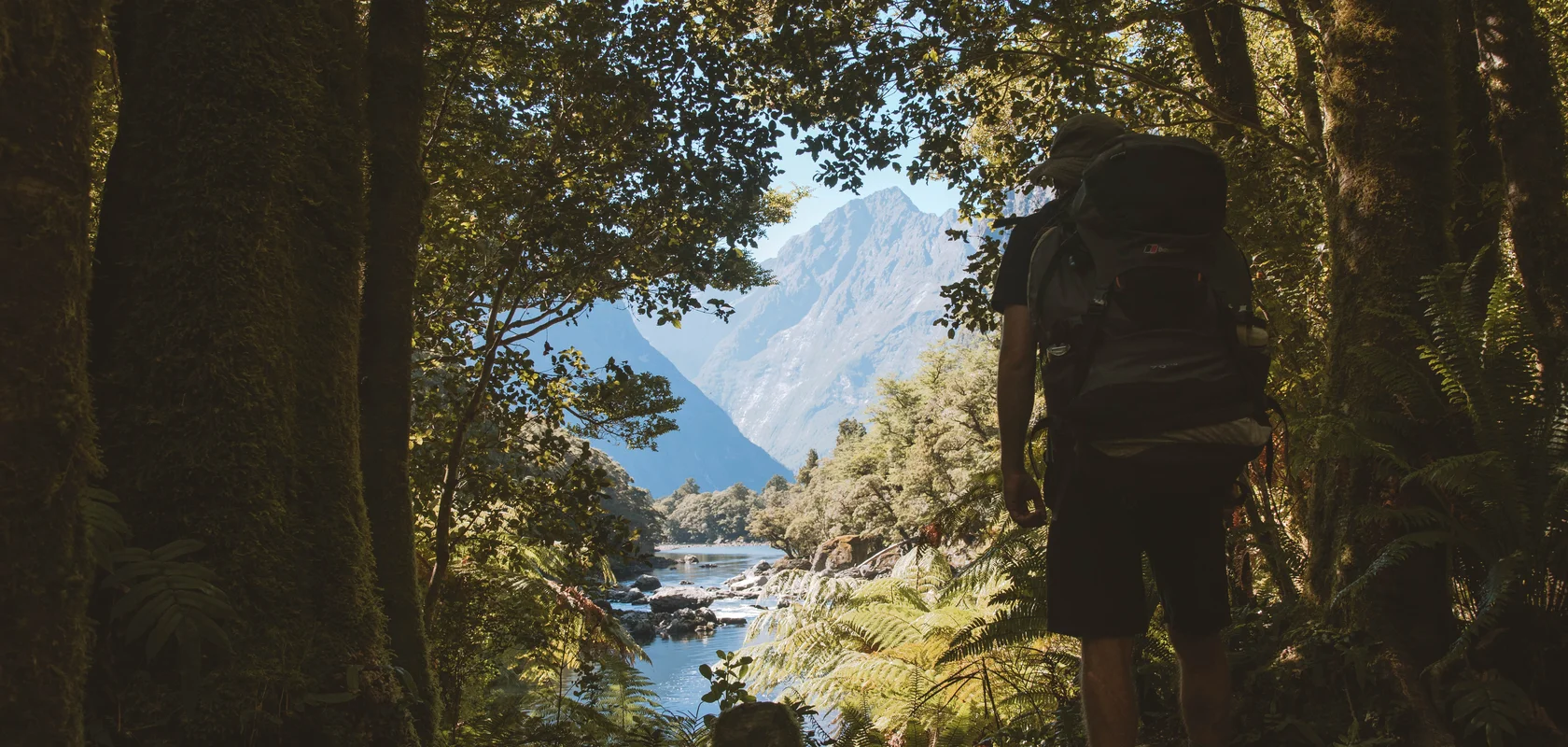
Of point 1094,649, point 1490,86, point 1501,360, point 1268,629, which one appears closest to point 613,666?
point 1268,629

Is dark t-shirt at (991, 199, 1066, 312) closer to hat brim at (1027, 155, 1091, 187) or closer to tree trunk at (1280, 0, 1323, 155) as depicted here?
hat brim at (1027, 155, 1091, 187)

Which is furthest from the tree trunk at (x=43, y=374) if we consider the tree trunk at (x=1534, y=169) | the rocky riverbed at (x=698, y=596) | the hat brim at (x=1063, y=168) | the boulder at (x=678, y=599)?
the boulder at (x=678, y=599)

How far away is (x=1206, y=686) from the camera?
2.25 m

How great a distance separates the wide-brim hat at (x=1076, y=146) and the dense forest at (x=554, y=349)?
3.31 feet

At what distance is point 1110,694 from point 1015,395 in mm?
722

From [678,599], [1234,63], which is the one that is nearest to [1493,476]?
[1234,63]

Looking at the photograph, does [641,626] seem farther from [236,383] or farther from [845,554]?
[236,383]

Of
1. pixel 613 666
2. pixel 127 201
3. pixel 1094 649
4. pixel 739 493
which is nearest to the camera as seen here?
pixel 1094 649

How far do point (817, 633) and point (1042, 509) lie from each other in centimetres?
508

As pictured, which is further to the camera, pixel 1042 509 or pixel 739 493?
pixel 739 493

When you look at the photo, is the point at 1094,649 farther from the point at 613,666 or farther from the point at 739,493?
the point at 739,493

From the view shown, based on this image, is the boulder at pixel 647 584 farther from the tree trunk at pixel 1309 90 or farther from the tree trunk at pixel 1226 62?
the tree trunk at pixel 1309 90

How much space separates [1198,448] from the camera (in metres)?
1.92

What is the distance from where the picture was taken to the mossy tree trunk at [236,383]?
6.84 feet
